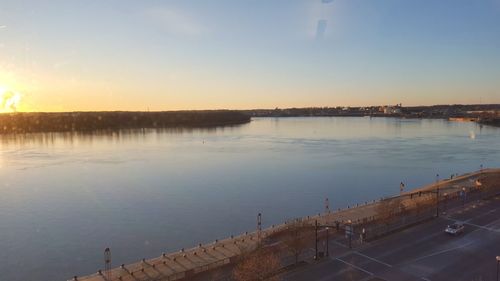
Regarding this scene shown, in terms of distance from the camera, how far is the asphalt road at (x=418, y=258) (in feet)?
62.1

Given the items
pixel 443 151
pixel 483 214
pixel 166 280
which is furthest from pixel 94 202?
pixel 443 151

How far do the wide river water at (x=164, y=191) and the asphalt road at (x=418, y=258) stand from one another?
11666 millimetres

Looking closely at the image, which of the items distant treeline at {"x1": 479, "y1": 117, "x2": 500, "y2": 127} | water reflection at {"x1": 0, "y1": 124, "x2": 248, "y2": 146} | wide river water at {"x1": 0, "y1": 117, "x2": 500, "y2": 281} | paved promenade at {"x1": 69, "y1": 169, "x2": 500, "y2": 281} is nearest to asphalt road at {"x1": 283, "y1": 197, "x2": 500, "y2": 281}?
paved promenade at {"x1": 69, "y1": 169, "x2": 500, "y2": 281}

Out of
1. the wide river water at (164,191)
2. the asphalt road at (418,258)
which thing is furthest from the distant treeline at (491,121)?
the asphalt road at (418,258)

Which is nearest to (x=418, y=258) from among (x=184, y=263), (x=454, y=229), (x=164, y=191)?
(x=454, y=229)

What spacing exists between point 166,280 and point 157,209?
20508mm

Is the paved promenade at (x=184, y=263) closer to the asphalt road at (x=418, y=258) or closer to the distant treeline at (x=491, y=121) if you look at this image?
the asphalt road at (x=418, y=258)

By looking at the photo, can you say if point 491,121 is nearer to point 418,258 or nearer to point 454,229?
point 454,229

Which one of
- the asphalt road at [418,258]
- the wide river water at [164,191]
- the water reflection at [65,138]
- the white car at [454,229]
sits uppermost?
the white car at [454,229]

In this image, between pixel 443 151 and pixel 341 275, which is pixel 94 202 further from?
pixel 443 151

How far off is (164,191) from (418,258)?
3260cm

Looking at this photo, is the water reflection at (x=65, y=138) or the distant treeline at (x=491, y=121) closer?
the water reflection at (x=65, y=138)

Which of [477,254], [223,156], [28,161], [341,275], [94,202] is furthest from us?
[223,156]

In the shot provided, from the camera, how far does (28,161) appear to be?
71.2m
